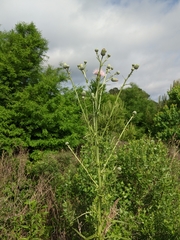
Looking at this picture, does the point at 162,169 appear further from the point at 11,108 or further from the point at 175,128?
the point at 175,128

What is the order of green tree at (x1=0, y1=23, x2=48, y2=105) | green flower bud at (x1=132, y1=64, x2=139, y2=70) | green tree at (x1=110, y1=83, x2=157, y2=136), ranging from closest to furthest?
green flower bud at (x1=132, y1=64, x2=139, y2=70), green tree at (x1=0, y1=23, x2=48, y2=105), green tree at (x1=110, y1=83, x2=157, y2=136)

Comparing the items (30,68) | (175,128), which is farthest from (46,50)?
(175,128)

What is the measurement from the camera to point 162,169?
3.24 meters

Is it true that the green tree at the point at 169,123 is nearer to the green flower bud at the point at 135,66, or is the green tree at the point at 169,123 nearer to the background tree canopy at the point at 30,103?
the background tree canopy at the point at 30,103

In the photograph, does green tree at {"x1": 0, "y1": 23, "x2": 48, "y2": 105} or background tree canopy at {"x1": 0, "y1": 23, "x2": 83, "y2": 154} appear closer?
background tree canopy at {"x1": 0, "y1": 23, "x2": 83, "y2": 154}

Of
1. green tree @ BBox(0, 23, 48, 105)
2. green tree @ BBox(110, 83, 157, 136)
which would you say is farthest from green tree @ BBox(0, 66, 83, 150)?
green tree @ BBox(110, 83, 157, 136)

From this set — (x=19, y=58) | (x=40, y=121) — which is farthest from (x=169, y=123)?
(x=19, y=58)

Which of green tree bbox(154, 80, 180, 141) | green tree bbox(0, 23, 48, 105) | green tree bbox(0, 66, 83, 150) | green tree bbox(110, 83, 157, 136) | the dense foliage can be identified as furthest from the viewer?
green tree bbox(110, 83, 157, 136)

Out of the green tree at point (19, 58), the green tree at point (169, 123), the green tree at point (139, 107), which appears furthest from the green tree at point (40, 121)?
the green tree at point (139, 107)

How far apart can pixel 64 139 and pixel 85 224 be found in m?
6.23

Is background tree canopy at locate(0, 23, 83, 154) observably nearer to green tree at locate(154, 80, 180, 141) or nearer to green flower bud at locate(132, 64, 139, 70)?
green tree at locate(154, 80, 180, 141)

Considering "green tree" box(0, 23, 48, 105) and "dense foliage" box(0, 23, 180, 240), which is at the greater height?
"green tree" box(0, 23, 48, 105)

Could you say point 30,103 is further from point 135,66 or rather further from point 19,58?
point 135,66

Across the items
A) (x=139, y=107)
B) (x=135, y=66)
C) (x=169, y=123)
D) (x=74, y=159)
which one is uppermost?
(x=139, y=107)
